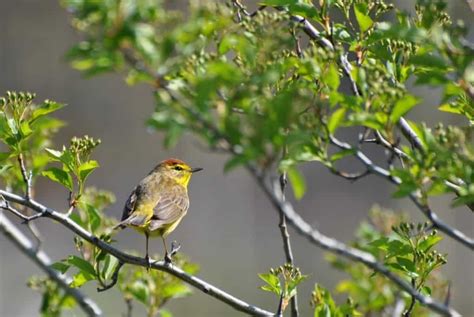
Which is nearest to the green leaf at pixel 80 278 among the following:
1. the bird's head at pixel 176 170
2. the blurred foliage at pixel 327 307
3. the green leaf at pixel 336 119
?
the blurred foliage at pixel 327 307

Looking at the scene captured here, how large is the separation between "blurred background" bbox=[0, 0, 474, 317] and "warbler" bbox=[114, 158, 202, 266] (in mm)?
4895

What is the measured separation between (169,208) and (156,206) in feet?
0.25

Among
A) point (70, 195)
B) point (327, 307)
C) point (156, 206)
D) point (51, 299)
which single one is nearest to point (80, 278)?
point (51, 299)

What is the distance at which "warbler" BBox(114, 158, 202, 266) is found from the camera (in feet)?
14.6

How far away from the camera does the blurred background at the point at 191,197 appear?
10.5 metres

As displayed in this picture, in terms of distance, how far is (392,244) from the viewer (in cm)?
259

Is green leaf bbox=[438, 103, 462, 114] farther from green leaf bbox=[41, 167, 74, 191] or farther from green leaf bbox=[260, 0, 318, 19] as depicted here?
green leaf bbox=[41, 167, 74, 191]

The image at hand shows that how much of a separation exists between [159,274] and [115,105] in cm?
903

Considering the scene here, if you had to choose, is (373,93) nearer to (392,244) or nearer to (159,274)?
(392,244)

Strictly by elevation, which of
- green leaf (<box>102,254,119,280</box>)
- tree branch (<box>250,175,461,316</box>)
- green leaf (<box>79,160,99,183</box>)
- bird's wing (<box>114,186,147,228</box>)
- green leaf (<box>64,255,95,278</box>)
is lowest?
tree branch (<box>250,175,461,316</box>)

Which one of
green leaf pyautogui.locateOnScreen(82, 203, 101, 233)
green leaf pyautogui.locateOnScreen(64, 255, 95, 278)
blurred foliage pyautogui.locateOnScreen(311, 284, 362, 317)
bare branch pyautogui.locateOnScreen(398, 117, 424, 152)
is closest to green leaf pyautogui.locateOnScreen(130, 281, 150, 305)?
green leaf pyautogui.locateOnScreen(64, 255, 95, 278)

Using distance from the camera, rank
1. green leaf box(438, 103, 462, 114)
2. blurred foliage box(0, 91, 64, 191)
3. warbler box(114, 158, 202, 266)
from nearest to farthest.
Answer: green leaf box(438, 103, 462, 114), blurred foliage box(0, 91, 64, 191), warbler box(114, 158, 202, 266)

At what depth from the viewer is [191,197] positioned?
11.6 meters

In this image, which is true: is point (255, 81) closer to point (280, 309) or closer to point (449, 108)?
point (449, 108)
